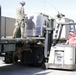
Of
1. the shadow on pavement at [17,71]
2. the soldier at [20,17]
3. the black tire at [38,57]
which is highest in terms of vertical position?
the soldier at [20,17]

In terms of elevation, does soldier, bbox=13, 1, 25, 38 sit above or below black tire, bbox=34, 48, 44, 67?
above

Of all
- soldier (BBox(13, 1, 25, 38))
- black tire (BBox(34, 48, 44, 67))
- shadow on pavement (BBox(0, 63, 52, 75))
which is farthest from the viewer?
soldier (BBox(13, 1, 25, 38))

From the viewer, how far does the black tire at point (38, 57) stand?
1315cm

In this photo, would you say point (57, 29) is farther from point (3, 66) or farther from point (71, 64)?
point (3, 66)

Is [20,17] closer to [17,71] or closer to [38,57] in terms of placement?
[38,57]

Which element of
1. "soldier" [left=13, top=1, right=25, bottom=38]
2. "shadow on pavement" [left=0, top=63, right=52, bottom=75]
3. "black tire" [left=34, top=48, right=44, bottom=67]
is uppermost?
"soldier" [left=13, top=1, right=25, bottom=38]

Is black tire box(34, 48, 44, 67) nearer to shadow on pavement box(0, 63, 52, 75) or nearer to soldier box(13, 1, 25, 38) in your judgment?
shadow on pavement box(0, 63, 52, 75)

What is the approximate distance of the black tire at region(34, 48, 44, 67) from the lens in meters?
13.1

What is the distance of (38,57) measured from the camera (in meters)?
13.4

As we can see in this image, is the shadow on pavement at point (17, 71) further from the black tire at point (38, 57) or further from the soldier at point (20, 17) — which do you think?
the soldier at point (20, 17)

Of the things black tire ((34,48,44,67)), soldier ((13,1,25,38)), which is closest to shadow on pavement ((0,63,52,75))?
black tire ((34,48,44,67))

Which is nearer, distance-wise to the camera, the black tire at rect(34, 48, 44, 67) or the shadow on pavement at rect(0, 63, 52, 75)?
the shadow on pavement at rect(0, 63, 52, 75)

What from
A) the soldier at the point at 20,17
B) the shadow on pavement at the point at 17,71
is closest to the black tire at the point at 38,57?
the shadow on pavement at the point at 17,71

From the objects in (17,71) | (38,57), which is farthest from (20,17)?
(17,71)
